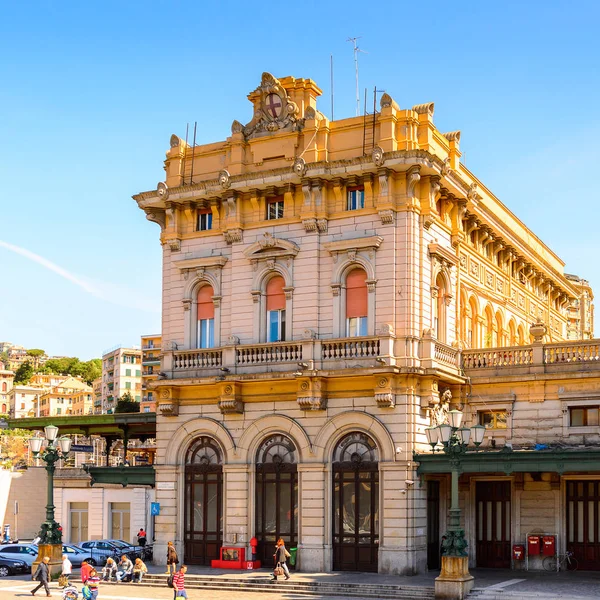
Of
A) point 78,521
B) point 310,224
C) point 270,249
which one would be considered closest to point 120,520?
point 78,521

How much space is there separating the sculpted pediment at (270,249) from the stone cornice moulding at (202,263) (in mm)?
1242

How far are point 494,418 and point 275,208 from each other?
38.7 ft

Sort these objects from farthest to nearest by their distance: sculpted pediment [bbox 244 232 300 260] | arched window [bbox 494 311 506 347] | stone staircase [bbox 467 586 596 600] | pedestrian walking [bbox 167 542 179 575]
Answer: arched window [bbox 494 311 506 347]
sculpted pediment [bbox 244 232 300 260]
pedestrian walking [bbox 167 542 179 575]
stone staircase [bbox 467 586 596 600]

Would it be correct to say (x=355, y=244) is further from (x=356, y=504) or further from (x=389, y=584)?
(x=389, y=584)

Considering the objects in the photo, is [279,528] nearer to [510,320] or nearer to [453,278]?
[453,278]

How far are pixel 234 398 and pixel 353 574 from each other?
311 inches

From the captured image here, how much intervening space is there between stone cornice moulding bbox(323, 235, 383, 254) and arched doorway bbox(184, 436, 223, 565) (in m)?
9.03

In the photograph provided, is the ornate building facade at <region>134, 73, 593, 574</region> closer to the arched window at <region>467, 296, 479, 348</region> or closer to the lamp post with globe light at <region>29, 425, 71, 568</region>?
the arched window at <region>467, 296, 479, 348</region>

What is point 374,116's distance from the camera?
122 feet

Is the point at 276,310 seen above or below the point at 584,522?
above

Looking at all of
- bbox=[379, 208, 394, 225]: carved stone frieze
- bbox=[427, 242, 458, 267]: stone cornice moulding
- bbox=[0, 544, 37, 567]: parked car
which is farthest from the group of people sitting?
bbox=[427, 242, 458, 267]: stone cornice moulding

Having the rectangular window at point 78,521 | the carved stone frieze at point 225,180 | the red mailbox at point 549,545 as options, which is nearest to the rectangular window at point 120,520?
the rectangular window at point 78,521

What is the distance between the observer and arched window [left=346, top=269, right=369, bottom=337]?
37.1 meters

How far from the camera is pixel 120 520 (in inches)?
2066
